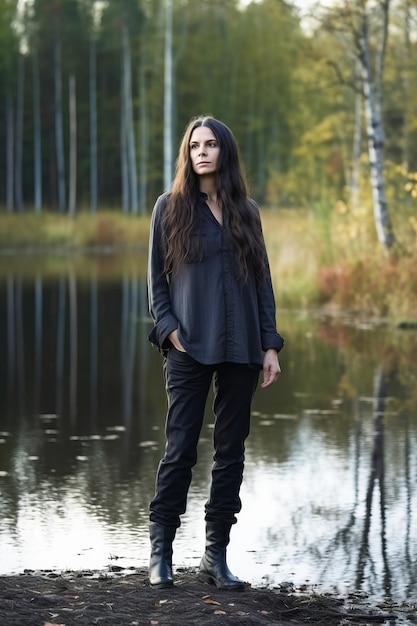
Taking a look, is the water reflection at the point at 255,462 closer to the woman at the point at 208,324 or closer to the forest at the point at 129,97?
the woman at the point at 208,324

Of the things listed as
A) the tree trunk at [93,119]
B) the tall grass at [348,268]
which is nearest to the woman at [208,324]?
the tall grass at [348,268]

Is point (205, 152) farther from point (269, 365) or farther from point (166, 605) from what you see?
point (166, 605)

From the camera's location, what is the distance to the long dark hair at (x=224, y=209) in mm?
5750

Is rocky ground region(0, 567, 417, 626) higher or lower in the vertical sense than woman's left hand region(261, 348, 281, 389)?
lower

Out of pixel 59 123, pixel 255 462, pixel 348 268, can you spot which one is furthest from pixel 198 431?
pixel 59 123

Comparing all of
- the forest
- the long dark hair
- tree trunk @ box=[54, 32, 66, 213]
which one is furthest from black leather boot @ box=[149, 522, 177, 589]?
tree trunk @ box=[54, 32, 66, 213]

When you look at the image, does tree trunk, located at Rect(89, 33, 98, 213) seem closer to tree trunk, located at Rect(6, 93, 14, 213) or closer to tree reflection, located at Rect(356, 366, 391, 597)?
tree trunk, located at Rect(6, 93, 14, 213)

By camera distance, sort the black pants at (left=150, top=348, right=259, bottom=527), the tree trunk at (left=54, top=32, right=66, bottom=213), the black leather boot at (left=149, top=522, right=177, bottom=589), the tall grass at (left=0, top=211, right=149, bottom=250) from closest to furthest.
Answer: the black leather boot at (left=149, top=522, right=177, bottom=589) < the black pants at (left=150, top=348, right=259, bottom=527) < the tall grass at (left=0, top=211, right=149, bottom=250) < the tree trunk at (left=54, top=32, right=66, bottom=213)

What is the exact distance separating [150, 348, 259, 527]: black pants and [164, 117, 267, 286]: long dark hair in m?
0.40

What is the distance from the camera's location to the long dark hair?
5.75 meters

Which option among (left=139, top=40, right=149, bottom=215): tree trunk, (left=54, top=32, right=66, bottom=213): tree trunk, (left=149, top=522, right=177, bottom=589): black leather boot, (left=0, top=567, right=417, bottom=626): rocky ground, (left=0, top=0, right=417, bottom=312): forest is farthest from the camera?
(left=139, top=40, right=149, bottom=215): tree trunk

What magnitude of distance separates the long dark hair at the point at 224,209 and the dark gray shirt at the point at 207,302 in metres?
0.04

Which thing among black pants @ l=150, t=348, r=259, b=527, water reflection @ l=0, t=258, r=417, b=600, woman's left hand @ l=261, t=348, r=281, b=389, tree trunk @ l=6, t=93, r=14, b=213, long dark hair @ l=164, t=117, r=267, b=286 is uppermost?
tree trunk @ l=6, t=93, r=14, b=213

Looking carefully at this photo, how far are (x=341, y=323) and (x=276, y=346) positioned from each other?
491 inches
